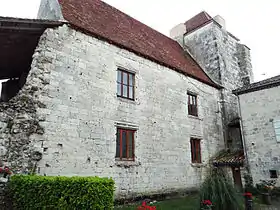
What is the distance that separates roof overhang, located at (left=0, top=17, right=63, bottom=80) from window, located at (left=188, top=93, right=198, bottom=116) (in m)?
7.45

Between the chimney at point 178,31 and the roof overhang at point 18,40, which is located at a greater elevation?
the chimney at point 178,31

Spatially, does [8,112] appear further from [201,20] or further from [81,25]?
[201,20]

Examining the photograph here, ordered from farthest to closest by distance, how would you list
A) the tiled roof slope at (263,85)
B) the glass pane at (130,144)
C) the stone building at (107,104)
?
the tiled roof slope at (263,85) < the glass pane at (130,144) < the stone building at (107,104)

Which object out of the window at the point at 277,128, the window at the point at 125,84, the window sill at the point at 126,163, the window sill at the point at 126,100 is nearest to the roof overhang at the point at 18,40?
the window at the point at 125,84

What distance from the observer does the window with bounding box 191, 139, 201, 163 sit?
→ 1177 centimetres

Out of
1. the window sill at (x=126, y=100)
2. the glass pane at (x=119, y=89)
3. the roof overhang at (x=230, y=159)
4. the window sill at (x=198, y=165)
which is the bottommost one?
the window sill at (x=198, y=165)

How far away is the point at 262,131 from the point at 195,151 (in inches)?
130

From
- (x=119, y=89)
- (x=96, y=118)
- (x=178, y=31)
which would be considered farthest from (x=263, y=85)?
(x=178, y=31)

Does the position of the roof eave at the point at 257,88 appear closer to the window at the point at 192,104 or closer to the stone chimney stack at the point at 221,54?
the stone chimney stack at the point at 221,54

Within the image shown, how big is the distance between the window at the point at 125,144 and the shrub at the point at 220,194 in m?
3.48

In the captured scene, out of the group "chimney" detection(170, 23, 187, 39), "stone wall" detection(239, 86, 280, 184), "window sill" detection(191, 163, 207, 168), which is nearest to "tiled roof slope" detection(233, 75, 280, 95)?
"stone wall" detection(239, 86, 280, 184)

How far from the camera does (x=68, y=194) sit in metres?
4.32

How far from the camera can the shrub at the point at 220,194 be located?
18.7ft

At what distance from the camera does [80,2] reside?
10.6m
